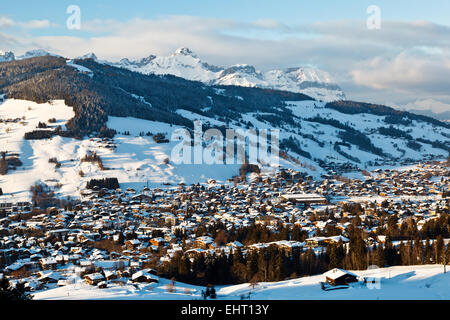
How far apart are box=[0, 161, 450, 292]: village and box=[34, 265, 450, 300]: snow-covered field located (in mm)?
1736

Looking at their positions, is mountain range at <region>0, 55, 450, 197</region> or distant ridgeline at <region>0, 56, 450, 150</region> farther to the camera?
distant ridgeline at <region>0, 56, 450, 150</region>

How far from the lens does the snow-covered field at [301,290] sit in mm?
25922

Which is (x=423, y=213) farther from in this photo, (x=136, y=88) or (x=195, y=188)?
(x=136, y=88)

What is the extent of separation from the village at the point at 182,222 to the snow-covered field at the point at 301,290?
1.74 meters

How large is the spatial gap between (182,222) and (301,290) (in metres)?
31.8

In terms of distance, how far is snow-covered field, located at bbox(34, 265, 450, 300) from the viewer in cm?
2592

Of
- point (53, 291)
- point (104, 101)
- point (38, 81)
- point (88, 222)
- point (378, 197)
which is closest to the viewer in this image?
point (53, 291)

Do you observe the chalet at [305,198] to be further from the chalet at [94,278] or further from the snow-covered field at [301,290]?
the chalet at [94,278]

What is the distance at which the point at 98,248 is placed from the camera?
46.3 meters

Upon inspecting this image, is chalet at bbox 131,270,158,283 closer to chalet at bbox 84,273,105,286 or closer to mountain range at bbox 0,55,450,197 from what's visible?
chalet at bbox 84,273,105,286

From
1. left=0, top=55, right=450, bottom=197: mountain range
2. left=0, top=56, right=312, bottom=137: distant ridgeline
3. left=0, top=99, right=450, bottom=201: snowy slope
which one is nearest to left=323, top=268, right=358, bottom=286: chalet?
left=0, top=99, right=450, bottom=201: snowy slope
